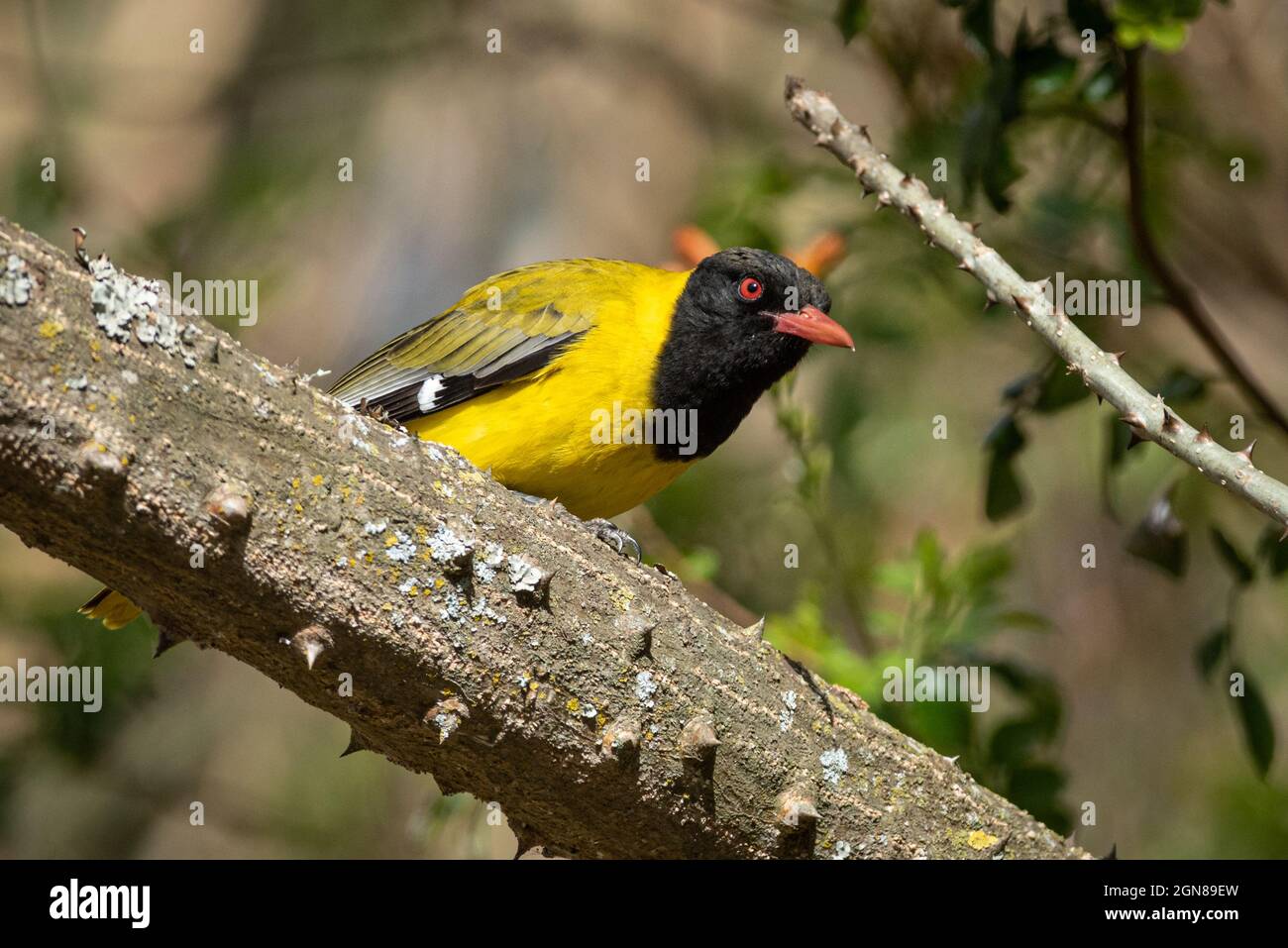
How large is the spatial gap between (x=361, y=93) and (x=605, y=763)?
6189 millimetres

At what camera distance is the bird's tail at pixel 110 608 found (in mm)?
3510

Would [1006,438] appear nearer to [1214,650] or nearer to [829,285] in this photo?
[1214,650]

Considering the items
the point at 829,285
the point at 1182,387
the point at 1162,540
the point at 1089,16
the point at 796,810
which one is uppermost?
the point at 1089,16

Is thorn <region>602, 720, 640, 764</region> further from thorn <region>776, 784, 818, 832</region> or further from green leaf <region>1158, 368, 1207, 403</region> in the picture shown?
green leaf <region>1158, 368, 1207, 403</region>

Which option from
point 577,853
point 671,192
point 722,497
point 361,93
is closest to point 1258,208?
point 722,497

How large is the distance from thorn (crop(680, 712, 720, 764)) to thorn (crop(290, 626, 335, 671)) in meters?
0.70

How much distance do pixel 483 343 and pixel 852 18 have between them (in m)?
1.42

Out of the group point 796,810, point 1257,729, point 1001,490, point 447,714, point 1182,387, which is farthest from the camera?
point 1001,490

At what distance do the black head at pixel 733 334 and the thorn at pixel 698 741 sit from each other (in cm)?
148

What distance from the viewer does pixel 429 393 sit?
4.00 metres

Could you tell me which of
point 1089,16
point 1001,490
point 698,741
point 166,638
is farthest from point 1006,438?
point 166,638

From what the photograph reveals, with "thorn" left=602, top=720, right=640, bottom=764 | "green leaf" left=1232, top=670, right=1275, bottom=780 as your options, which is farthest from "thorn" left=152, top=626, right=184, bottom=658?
"green leaf" left=1232, top=670, right=1275, bottom=780

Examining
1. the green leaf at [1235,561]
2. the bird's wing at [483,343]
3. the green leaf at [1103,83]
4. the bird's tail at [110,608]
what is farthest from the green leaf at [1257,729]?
the bird's tail at [110,608]

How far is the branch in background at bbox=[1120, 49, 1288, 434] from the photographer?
319 centimetres
